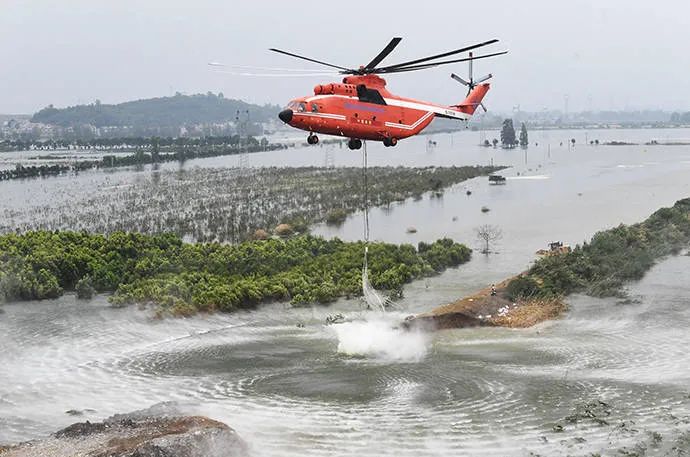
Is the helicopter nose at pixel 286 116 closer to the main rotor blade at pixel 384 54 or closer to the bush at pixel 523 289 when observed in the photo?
the main rotor blade at pixel 384 54

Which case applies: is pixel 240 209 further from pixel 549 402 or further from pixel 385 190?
pixel 549 402

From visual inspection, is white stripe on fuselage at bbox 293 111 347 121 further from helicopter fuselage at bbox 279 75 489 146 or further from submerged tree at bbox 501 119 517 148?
submerged tree at bbox 501 119 517 148

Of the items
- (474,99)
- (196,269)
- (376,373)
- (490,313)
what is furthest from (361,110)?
(196,269)

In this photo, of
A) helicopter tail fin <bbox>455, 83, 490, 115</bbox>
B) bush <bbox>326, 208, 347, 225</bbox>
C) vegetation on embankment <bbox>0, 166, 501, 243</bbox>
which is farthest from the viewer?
bush <bbox>326, 208, 347, 225</bbox>

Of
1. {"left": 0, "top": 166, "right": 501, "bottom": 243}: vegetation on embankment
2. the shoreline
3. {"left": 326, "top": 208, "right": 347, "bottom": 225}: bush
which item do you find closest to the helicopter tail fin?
the shoreline

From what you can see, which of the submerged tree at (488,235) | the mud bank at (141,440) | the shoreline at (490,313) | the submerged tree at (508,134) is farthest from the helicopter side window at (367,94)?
the submerged tree at (508,134)

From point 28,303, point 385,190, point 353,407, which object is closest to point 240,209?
point 385,190

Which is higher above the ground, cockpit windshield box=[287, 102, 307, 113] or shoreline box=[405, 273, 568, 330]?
cockpit windshield box=[287, 102, 307, 113]

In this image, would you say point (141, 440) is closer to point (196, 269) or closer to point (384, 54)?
point (384, 54)
